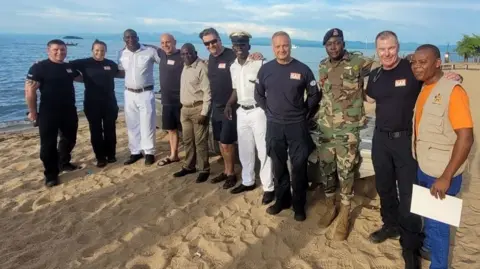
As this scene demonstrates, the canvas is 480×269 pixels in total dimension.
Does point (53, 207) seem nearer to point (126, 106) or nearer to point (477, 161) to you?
point (126, 106)

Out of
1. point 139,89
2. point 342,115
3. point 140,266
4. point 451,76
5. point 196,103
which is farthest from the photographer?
point 139,89

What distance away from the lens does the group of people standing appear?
2777mm

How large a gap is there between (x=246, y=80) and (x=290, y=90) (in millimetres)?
754

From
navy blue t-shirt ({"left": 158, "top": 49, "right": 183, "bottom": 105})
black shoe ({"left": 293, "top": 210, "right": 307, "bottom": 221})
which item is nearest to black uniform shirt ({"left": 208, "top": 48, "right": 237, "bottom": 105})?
navy blue t-shirt ({"left": 158, "top": 49, "right": 183, "bottom": 105})

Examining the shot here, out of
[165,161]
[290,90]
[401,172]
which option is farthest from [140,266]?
[165,161]

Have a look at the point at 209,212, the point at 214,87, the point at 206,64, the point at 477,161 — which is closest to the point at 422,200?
the point at 209,212

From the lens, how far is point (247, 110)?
458 centimetres

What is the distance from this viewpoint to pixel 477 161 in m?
6.46

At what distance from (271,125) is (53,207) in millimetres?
2906

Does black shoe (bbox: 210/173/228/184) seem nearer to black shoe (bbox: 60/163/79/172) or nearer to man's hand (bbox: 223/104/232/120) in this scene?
man's hand (bbox: 223/104/232/120)

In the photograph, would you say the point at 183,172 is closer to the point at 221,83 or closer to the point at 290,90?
the point at 221,83

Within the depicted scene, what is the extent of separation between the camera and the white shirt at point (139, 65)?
593 cm

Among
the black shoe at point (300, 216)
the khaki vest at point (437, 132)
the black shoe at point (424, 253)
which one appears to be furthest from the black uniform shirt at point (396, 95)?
the black shoe at point (300, 216)

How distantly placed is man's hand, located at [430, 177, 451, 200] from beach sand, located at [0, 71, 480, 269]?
102 cm
